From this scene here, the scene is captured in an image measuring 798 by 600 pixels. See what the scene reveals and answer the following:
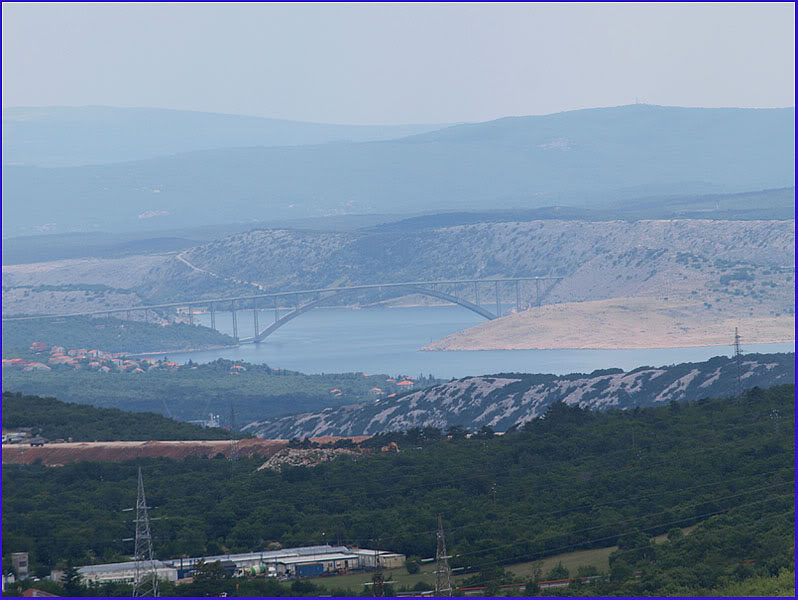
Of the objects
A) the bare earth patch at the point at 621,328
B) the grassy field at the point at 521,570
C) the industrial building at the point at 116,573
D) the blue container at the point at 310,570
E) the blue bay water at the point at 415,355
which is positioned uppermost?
the industrial building at the point at 116,573

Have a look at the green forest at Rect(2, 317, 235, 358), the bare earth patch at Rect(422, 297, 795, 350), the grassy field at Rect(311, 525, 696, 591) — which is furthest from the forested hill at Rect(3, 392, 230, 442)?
the green forest at Rect(2, 317, 235, 358)

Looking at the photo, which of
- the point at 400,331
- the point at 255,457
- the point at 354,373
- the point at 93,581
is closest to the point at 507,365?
the point at 354,373

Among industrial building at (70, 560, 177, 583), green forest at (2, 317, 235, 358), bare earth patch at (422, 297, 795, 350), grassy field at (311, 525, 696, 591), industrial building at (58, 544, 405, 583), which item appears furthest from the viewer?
green forest at (2, 317, 235, 358)

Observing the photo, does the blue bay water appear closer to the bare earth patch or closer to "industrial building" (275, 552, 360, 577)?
the bare earth patch

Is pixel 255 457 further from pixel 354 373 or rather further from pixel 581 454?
pixel 354 373

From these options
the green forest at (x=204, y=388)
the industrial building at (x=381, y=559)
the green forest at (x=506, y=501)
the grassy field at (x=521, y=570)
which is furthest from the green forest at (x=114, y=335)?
the grassy field at (x=521, y=570)

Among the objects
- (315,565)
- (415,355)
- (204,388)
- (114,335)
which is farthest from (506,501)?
(114,335)

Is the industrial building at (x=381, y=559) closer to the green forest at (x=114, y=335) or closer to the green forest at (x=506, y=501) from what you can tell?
the green forest at (x=506, y=501)
